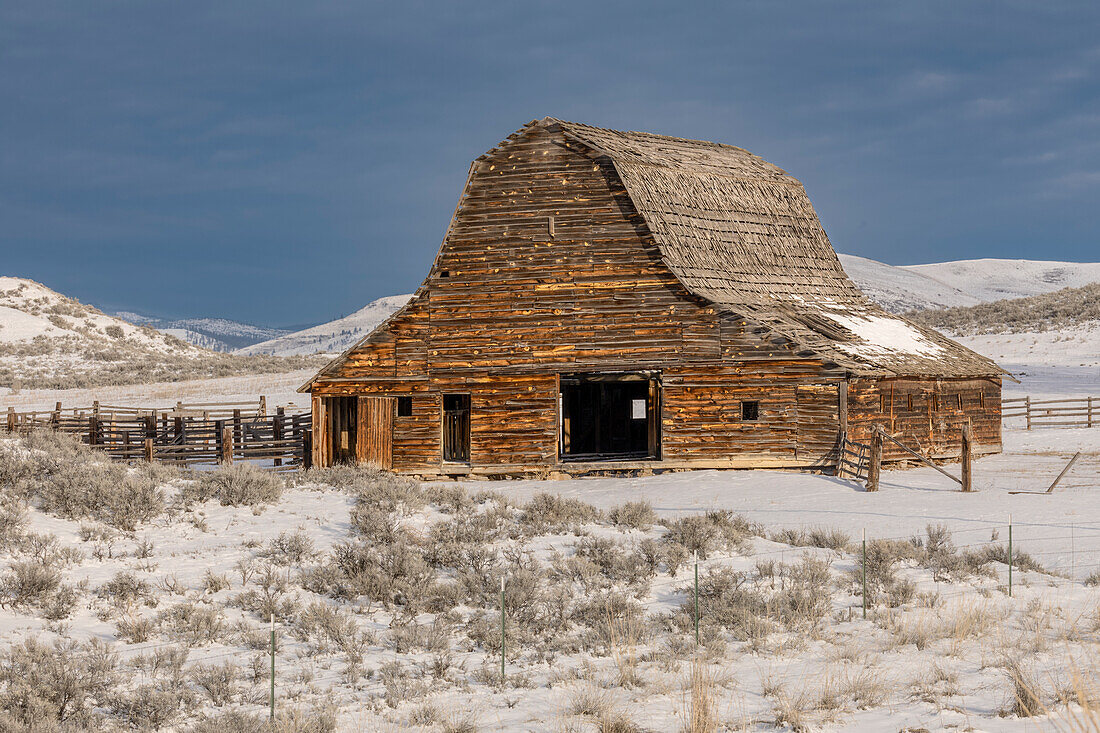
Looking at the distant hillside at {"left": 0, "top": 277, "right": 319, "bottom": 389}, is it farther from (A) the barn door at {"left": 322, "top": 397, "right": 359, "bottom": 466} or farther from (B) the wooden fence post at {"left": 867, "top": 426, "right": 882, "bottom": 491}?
(B) the wooden fence post at {"left": 867, "top": 426, "right": 882, "bottom": 491}

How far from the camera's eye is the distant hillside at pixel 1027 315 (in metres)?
67.9

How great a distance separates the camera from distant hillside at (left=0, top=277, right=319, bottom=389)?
6488 cm

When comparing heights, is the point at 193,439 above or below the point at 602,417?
below

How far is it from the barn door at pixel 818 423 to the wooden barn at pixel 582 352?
0.03 metres

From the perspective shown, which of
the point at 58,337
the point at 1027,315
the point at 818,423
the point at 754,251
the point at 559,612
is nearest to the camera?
the point at 559,612

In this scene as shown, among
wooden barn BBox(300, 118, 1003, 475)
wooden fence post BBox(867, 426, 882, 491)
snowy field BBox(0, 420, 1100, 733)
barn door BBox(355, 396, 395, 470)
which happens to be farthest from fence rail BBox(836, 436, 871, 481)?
barn door BBox(355, 396, 395, 470)

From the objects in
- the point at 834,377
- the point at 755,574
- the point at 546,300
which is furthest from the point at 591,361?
the point at 755,574

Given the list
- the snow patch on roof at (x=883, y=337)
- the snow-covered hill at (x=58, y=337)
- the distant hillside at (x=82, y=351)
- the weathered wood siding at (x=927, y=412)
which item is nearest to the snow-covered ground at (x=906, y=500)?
the weathered wood siding at (x=927, y=412)

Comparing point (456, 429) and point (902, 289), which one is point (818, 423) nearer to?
point (456, 429)

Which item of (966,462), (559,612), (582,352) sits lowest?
(559,612)

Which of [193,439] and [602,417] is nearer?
[193,439]

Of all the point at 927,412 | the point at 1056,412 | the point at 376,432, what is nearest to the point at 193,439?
the point at 376,432

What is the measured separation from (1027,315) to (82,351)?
6176 centimetres

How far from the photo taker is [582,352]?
26.8 m
